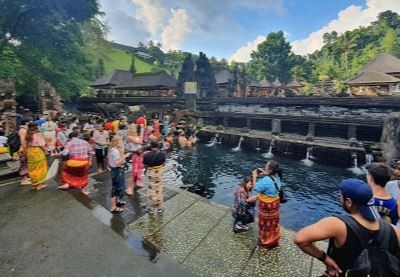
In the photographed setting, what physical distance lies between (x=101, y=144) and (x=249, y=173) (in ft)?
27.1

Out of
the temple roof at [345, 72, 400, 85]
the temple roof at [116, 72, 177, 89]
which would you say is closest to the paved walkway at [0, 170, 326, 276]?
the temple roof at [345, 72, 400, 85]

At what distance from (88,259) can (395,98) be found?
22276mm

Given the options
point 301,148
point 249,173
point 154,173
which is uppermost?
point 154,173

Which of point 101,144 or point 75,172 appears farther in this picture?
point 101,144

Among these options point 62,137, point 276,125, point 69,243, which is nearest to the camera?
point 69,243

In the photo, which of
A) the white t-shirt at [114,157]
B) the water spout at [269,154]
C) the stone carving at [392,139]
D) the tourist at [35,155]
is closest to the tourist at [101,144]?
the tourist at [35,155]

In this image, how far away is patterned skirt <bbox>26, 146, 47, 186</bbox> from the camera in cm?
586

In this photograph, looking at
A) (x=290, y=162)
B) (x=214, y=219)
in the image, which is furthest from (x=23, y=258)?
(x=290, y=162)

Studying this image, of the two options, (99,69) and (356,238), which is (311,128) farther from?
(99,69)

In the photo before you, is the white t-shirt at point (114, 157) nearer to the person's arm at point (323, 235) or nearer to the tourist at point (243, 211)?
the tourist at point (243, 211)

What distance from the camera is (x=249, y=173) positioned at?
13.6 m

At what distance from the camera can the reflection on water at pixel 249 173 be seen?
9.12 meters

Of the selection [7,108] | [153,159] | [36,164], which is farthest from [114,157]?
[7,108]

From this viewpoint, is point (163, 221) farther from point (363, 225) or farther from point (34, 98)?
point (34, 98)
